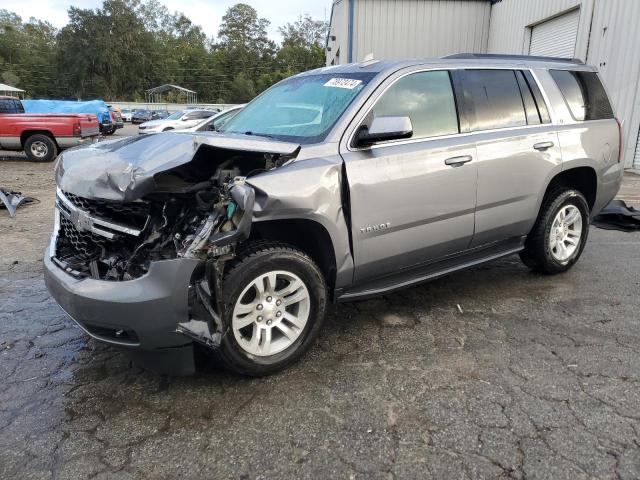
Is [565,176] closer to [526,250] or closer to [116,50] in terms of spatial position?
[526,250]

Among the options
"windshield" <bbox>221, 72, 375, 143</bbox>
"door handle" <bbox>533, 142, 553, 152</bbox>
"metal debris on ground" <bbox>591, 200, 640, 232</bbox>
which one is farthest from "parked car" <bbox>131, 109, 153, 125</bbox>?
"door handle" <bbox>533, 142, 553, 152</bbox>

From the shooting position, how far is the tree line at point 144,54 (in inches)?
3167

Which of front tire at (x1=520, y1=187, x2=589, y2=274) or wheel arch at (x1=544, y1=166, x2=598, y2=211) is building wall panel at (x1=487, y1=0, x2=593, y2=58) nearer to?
wheel arch at (x1=544, y1=166, x2=598, y2=211)

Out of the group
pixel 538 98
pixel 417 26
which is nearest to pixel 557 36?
pixel 417 26

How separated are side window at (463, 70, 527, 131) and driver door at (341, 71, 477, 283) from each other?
21cm

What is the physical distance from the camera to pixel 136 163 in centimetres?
277

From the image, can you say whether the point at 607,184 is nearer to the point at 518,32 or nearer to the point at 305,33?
the point at 518,32

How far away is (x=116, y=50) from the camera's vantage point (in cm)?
8038

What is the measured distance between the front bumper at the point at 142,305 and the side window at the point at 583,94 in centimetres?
359

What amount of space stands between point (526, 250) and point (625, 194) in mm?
5601

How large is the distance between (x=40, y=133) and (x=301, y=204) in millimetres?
13584

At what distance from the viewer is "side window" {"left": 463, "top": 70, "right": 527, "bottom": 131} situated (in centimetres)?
383

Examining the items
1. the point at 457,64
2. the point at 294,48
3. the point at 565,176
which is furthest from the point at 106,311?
the point at 294,48

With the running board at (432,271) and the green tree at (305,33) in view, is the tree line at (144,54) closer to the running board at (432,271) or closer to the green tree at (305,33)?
the green tree at (305,33)
